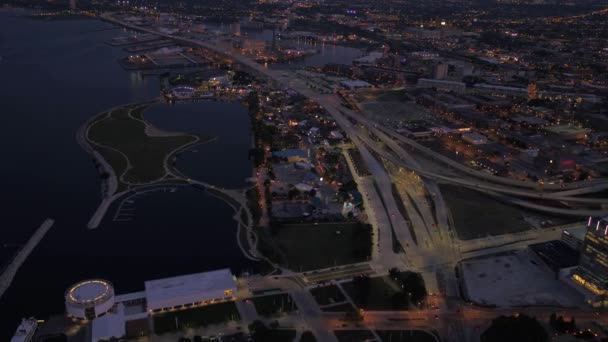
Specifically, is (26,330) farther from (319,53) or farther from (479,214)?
(319,53)

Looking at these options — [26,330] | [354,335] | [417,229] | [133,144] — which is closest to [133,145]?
[133,144]

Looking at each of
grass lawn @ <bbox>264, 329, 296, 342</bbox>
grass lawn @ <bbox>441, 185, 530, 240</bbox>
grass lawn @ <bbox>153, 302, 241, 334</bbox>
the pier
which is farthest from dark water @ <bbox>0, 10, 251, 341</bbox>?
grass lawn @ <bbox>441, 185, 530, 240</bbox>

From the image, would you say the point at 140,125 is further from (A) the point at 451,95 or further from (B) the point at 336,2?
(B) the point at 336,2

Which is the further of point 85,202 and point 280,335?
point 85,202

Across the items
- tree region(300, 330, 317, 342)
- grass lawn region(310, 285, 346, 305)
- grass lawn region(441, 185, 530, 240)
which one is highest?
grass lawn region(441, 185, 530, 240)

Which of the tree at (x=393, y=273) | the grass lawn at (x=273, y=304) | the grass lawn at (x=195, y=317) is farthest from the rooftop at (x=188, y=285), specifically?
the tree at (x=393, y=273)

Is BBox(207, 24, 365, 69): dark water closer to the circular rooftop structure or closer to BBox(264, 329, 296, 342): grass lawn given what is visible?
the circular rooftop structure
